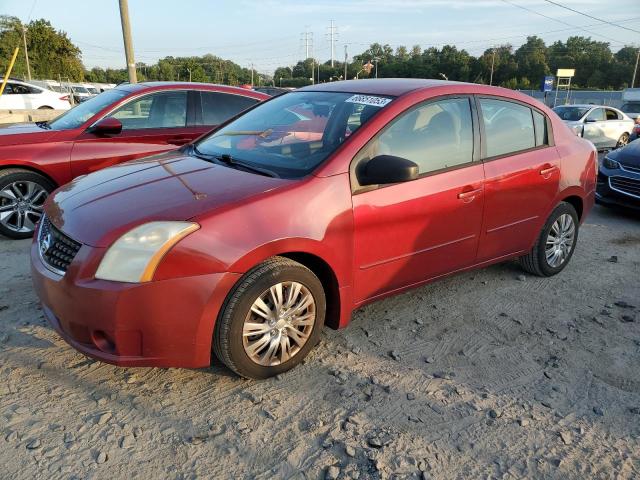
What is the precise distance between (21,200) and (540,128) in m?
4.98

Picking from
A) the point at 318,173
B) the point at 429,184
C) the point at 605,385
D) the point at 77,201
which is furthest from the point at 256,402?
the point at 605,385

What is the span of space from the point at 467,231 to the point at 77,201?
2.57 m

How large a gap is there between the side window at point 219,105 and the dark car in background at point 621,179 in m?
4.98

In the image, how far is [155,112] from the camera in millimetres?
5922

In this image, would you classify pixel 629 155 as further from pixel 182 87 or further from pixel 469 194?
pixel 182 87

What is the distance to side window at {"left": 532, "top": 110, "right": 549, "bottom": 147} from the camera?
13.9 ft

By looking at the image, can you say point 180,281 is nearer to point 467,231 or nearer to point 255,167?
point 255,167

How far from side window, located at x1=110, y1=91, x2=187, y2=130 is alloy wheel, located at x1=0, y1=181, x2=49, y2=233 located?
1.14 meters

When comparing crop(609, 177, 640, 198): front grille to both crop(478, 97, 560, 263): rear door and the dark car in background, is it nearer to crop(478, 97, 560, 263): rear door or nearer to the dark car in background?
the dark car in background

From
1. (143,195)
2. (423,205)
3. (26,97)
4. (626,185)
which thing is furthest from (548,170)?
(26,97)

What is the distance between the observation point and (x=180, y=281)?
8.21 ft

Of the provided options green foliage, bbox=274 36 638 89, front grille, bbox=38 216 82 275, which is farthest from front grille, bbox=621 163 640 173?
green foliage, bbox=274 36 638 89

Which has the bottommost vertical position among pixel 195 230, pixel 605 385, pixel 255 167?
pixel 605 385

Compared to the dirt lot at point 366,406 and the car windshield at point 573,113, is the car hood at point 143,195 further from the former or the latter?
the car windshield at point 573,113
